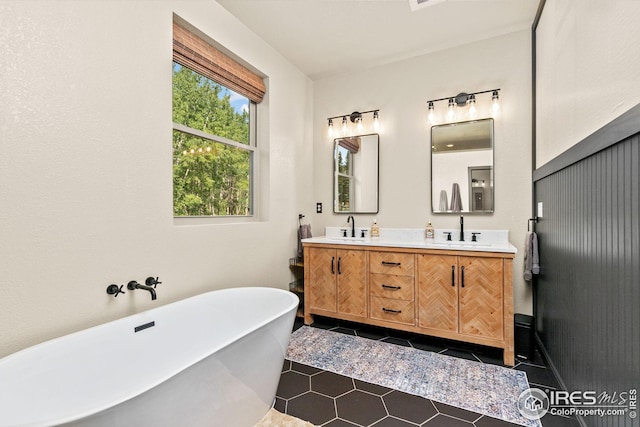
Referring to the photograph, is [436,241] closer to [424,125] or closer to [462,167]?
[462,167]

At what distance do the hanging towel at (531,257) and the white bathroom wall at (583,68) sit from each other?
0.62m

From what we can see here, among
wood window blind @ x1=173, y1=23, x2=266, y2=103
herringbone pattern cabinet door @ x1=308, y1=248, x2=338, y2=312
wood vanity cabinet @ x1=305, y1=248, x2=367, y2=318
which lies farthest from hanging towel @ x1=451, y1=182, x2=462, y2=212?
wood window blind @ x1=173, y1=23, x2=266, y2=103

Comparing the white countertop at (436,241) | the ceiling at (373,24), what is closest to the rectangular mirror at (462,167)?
the white countertop at (436,241)

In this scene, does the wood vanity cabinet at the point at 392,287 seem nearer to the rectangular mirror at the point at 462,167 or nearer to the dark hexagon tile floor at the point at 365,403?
the dark hexagon tile floor at the point at 365,403

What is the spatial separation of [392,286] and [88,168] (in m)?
2.37

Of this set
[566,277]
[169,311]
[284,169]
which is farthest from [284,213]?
[566,277]

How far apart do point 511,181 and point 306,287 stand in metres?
2.22

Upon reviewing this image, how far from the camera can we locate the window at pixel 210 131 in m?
2.28

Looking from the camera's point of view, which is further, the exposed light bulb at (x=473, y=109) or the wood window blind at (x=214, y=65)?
the exposed light bulb at (x=473, y=109)

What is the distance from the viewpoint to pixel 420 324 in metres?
2.58

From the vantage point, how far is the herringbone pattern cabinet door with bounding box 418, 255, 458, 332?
246 cm

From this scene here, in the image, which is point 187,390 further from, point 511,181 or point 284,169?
point 511,181

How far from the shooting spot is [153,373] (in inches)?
65.4

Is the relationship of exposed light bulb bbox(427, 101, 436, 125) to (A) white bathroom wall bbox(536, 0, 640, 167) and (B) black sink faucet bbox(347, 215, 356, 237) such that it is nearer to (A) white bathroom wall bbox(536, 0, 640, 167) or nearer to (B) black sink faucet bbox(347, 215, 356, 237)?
(A) white bathroom wall bbox(536, 0, 640, 167)
